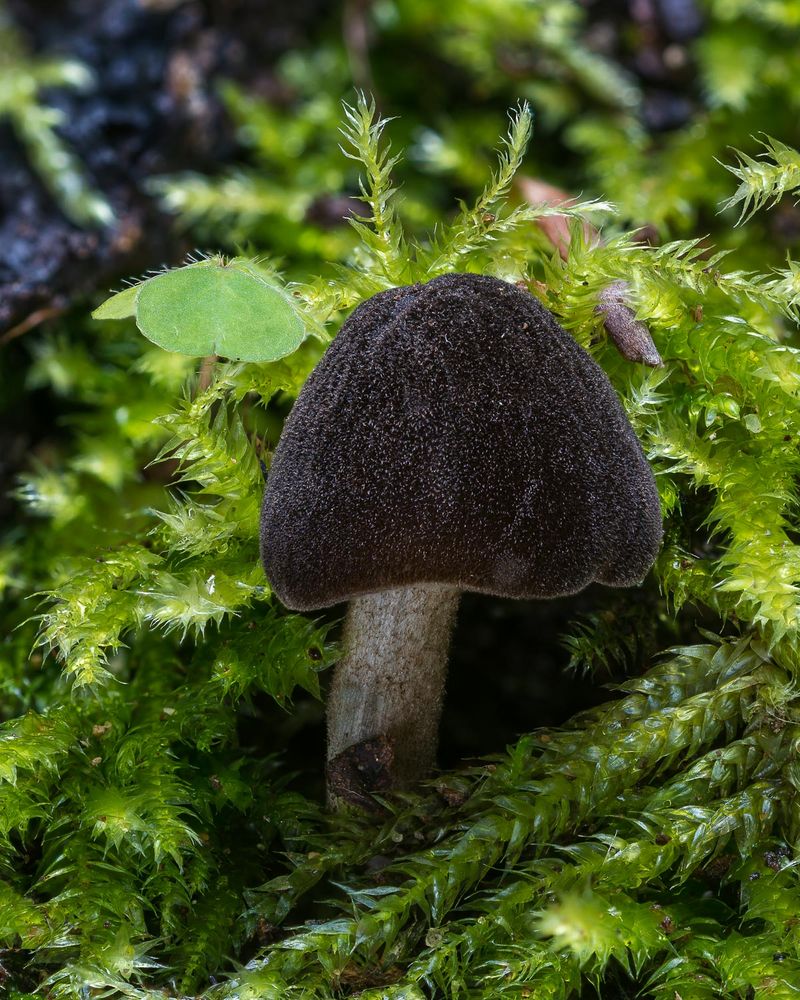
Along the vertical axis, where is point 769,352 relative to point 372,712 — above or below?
above

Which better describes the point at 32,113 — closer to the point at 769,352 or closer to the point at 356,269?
the point at 356,269

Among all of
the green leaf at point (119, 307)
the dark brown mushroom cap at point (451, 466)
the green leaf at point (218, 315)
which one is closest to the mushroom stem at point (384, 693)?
the dark brown mushroom cap at point (451, 466)

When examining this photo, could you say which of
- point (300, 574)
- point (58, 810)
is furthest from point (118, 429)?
point (300, 574)

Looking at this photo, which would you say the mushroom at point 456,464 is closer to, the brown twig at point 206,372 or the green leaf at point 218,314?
the green leaf at point 218,314

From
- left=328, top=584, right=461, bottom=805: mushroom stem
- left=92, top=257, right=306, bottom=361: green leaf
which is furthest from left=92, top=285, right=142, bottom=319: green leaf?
left=328, top=584, right=461, bottom=805: mushroom stem

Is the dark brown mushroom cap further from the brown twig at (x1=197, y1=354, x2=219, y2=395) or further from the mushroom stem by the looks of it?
the brown twig at (x1=197, y1=354, x2=219, y2=395)

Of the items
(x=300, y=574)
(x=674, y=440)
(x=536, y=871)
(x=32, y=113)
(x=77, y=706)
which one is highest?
(x=32, y=113)
